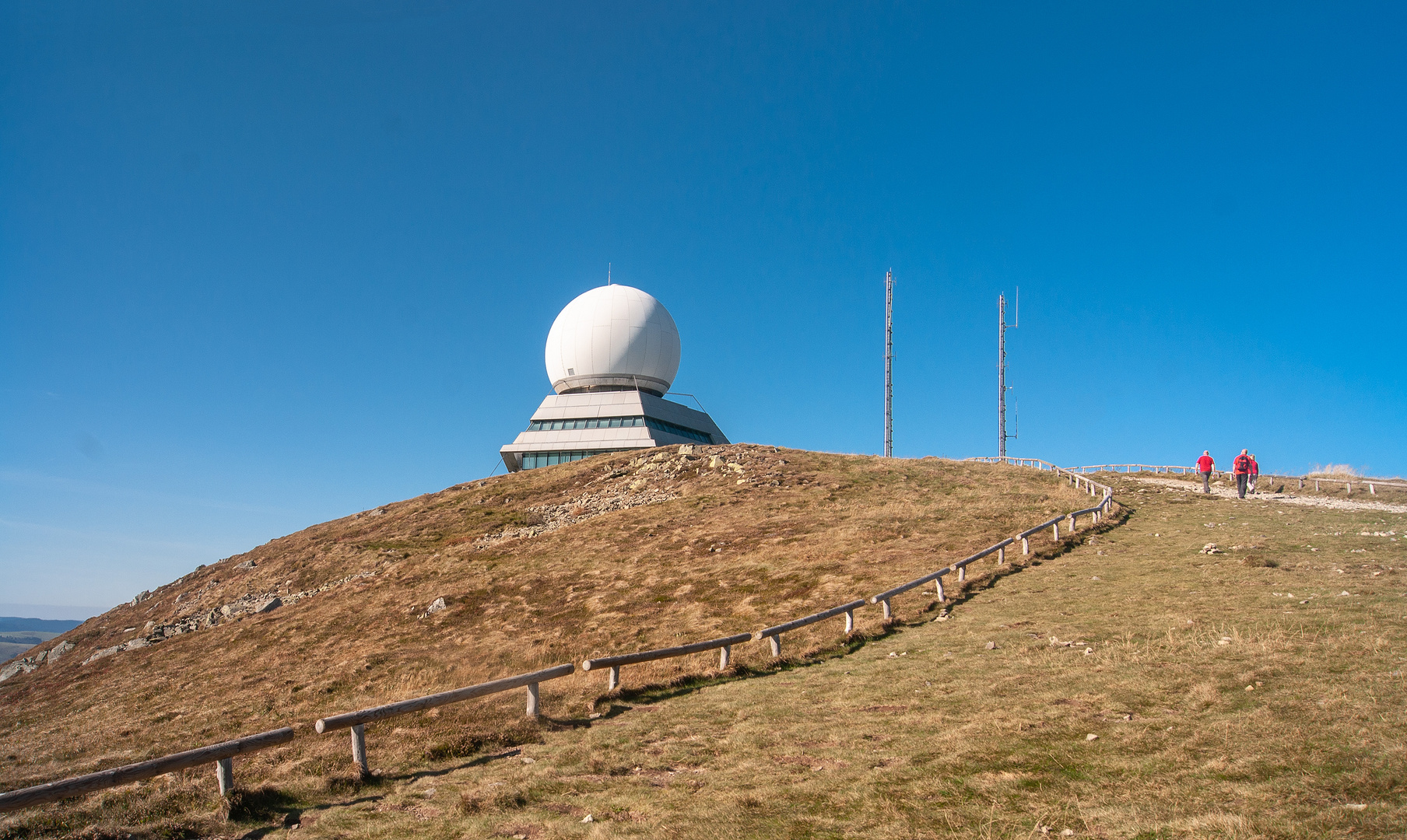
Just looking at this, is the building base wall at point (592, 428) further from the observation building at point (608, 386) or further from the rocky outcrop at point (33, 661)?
the rocky outcrop at point (33, 661)

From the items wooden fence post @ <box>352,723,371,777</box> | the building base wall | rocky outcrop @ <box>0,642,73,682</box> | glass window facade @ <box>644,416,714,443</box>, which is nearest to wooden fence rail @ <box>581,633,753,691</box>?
wooden fence post @ <box>352,723,371,777</box>

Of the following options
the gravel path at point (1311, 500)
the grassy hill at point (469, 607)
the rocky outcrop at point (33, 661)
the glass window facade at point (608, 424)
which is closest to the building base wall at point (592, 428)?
the glass window facade at point (608, 424)

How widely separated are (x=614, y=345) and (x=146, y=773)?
63.0 meters

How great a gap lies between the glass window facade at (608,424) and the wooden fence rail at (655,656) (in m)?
50.1

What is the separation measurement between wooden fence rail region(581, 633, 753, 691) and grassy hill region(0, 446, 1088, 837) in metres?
0.41

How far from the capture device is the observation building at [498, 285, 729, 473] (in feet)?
223

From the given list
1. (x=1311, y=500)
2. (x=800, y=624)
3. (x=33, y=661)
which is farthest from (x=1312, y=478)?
(x=33, y=661)

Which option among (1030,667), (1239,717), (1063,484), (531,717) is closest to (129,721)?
(531,717)

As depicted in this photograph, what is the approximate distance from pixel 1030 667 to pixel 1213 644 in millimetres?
3025

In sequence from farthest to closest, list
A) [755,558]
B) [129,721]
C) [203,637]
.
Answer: [203,637] < [755,558] < [129,721]

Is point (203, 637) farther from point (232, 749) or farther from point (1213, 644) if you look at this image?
point (1213, 644)

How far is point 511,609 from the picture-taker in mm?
29547

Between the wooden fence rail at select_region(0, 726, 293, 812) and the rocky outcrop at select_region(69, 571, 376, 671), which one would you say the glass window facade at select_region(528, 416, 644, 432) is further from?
the wooden fence rail at select_region(0, 726, 293, 812)

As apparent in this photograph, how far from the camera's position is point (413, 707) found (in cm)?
1255
